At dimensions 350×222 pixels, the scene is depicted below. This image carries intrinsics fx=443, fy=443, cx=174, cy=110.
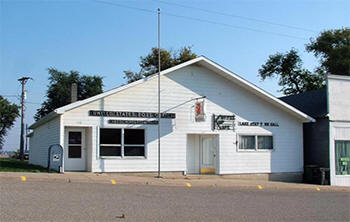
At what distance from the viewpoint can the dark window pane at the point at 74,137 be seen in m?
20.7

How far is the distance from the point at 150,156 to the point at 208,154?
3.51m

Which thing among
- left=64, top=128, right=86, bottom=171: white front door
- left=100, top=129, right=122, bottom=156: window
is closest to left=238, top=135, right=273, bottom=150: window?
left=100, top=129, right=122, bottom=156: window

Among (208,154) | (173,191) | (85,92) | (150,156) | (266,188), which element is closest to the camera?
(173,191)

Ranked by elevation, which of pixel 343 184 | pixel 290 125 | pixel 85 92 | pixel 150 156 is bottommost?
pixel 343 184

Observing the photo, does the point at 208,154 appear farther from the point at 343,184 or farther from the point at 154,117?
the point at 343,184

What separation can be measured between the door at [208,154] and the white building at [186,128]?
0.05m

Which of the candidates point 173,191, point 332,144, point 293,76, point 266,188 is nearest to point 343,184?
point 332,144

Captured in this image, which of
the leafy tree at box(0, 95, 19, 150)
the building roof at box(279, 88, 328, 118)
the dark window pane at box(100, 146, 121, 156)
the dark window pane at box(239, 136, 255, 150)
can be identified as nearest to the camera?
the dark window pane at box(100, 146, 121, 156)

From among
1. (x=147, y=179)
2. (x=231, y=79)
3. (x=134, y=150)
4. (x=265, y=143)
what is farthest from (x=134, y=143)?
(x=265, y=143)

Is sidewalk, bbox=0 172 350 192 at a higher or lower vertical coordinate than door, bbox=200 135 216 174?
lower

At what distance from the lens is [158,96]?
2097 centimetres

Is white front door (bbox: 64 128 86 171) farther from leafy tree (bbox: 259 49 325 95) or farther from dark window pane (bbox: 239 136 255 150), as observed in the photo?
leafy tree (bbox: 259 49 325 95)

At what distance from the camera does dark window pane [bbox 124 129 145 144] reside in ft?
68.0

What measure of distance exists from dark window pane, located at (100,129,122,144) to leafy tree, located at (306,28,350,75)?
3257 cm
